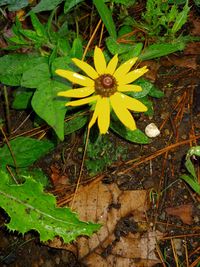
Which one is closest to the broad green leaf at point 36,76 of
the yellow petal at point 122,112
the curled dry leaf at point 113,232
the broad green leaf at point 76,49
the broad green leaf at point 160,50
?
the broad green leaf at point 76,49

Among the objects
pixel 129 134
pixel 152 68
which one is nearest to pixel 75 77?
pixel 129 134

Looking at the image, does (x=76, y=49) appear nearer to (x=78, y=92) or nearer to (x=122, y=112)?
(x=78, y=92)

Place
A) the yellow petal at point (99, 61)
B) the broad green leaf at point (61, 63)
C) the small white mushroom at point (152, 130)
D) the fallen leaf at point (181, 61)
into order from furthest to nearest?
the fallen leaf at point (181, 61) < the small white mushroom at point (152, 130) < the broad green leaf at point (61, 63) < the yellow petal at point (99, 61)

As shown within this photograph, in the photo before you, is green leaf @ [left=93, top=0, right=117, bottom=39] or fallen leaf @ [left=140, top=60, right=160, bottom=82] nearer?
green leaf @ [left=93, top=0, right=117, bottom=39]

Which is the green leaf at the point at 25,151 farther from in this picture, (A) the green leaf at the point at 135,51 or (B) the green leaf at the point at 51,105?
(A) the green leaf at the point at 135,51

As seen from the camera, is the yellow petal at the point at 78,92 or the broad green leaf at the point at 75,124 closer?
the yellow petal at the point at 78,92

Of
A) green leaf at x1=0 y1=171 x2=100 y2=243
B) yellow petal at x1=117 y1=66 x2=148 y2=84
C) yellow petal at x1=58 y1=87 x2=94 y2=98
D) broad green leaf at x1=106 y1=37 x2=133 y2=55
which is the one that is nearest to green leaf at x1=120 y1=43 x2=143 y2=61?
broad green leaf at x1=106 y1=37 x2=133 y2=55

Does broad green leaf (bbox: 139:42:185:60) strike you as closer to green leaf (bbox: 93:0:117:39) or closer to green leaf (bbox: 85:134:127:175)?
green leaf (bbox: 93:0:117:39)
